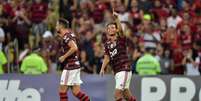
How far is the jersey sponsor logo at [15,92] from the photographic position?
1867 centimetres

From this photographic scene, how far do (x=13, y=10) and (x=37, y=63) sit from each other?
4.66m

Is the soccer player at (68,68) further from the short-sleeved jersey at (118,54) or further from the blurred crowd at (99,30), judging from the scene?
the blurred crowd at (99,30)

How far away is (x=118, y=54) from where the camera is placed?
16188 mm

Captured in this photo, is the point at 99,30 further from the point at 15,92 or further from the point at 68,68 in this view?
the point at 68,68

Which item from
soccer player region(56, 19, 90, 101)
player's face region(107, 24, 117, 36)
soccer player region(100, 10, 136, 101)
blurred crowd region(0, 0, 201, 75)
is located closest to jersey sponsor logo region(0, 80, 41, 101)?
blurred crowd region(0, 0, 201, 75)

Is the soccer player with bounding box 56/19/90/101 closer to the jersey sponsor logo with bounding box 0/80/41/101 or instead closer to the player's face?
the player's face

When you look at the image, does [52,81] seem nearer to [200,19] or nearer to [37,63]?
[37,63]

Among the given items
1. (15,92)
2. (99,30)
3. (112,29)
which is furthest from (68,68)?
(99,30)

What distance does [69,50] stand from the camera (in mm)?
16094

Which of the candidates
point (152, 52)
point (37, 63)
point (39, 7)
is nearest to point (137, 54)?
point (152, 52)

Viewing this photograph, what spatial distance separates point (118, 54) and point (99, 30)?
6810 mm

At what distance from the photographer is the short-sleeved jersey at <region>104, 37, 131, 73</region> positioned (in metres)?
16.1

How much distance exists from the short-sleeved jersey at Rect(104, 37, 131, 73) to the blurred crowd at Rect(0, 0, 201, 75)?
4.05 m

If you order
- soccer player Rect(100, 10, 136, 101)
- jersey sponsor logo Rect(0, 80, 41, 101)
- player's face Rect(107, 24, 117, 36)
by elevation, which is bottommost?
jersey sponsor logo Rect(0, 80, 41, 101)
